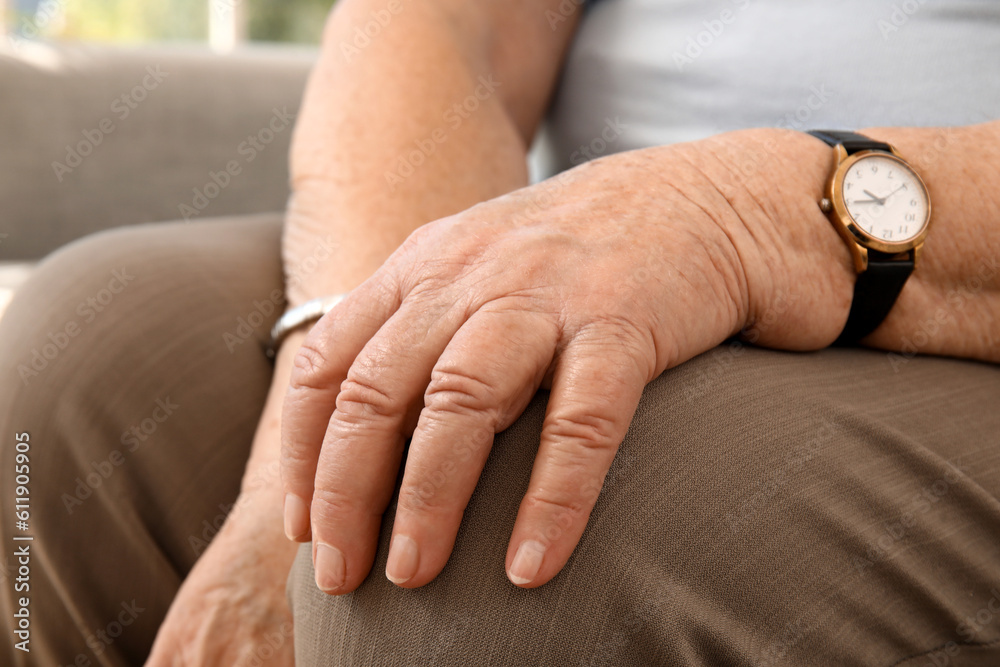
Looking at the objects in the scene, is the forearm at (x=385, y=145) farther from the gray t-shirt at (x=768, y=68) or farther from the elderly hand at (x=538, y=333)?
the elderly hand at (x=538, y=333)

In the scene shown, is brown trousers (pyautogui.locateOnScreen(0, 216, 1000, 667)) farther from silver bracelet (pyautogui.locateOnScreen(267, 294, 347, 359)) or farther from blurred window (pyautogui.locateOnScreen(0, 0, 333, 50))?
blurred window (pyautogui.locateOnScreen(0, 0, 333, 50))

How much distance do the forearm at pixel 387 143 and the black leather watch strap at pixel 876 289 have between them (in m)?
0.39

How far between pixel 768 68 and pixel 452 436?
57cm

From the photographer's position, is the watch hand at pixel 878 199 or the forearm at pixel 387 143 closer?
the watch hand at pixel 878 199

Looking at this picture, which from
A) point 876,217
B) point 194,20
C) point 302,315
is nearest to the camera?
point 876,217

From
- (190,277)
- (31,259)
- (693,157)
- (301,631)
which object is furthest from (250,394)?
(31,259)

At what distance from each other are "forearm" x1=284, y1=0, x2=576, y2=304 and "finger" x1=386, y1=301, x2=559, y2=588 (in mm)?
A: 327

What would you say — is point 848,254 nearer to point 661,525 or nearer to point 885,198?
point 885,198

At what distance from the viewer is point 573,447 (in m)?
0.36

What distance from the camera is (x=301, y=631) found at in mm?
425

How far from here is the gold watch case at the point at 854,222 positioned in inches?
19.2

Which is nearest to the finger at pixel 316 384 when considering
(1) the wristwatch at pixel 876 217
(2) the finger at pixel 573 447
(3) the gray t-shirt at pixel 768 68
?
(2) the finger at pixel 573 447

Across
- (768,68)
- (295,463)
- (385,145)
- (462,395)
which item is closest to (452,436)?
(462,395)

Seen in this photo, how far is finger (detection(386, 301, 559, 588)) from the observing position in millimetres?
362
